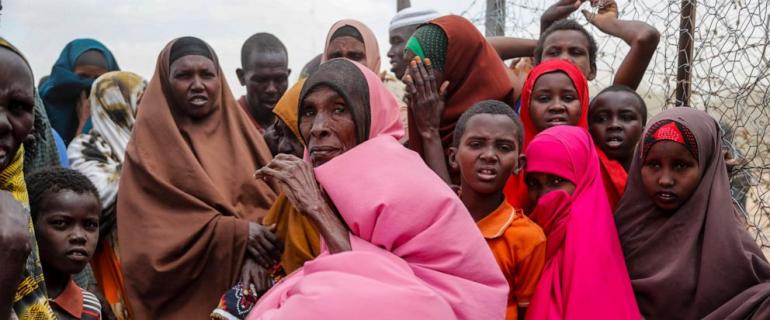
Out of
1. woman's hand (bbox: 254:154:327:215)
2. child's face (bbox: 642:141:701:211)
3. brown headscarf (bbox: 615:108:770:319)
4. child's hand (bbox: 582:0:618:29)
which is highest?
child's hand (bbox: 582:0:618:29)

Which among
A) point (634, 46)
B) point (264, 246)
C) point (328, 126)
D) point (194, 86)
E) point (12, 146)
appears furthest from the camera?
point (634, 46)

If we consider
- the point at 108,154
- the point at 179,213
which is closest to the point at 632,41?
the point at 179,213

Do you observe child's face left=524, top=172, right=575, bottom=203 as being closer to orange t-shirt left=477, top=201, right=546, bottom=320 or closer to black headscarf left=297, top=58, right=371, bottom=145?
orange t-shirt left=477, top=201, right=546, bottom=320

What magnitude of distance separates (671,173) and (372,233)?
1.31 m

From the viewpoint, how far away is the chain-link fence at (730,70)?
4.27m

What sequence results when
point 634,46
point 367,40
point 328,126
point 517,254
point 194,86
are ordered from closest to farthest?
1. point 328,126
2. point 517,254
3. point 194,86
4. point 634,46
5. point 367,40

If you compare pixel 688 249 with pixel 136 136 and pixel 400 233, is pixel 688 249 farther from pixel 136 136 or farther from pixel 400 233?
pixel 136 136

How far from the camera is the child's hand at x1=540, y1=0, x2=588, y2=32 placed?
A: 5.18 meters

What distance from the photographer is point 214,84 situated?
4.40m

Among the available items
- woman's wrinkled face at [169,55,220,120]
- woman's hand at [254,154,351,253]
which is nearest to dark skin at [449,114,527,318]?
woman's hand at [254,154,351,253]

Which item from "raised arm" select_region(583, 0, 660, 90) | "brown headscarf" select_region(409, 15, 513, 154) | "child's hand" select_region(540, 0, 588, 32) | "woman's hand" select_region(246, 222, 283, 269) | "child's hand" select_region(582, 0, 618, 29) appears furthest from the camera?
"child's hand" select_region(540, 0, 588, 32)

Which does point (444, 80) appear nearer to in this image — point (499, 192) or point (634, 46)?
point (499, 192)

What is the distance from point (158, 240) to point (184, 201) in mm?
205

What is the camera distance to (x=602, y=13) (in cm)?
502
